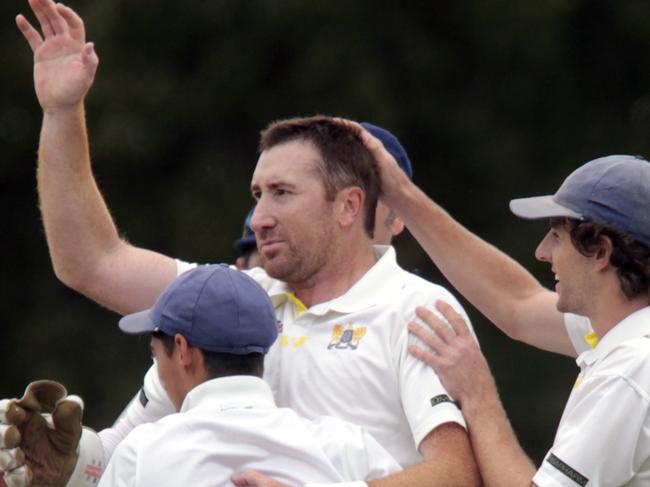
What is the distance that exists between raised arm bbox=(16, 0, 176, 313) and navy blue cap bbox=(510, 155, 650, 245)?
54.4 inches

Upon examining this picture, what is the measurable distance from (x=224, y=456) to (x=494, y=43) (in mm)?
9217

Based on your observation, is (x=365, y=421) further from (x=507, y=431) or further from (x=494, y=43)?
(x=494, y=43)

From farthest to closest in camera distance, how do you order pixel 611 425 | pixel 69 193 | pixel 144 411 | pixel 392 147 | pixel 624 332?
pixel 392 147 → pixel 69 193 → pixel 144 411 → pixel 624 332 → pixel 611 425

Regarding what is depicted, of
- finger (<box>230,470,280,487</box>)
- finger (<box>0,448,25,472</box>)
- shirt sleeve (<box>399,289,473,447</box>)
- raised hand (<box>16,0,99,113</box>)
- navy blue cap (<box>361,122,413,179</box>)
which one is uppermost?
raised hand (<box>16,0,99,113</box>)

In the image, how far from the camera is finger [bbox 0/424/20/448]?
5137mm

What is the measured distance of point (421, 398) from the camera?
17.3 feet

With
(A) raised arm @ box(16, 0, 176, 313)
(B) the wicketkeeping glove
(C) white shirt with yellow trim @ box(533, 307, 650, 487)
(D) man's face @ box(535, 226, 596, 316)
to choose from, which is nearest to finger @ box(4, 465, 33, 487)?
(B) the wicketkeeping glove

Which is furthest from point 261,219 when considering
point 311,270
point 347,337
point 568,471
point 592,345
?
point 568,471

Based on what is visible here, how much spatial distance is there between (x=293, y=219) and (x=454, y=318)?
0.56 m

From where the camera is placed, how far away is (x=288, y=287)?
5750mm

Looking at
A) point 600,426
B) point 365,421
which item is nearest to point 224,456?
point 365,421

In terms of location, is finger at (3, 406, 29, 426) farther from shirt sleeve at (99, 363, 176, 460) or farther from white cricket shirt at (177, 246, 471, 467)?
white cricket shirt at (177, 246, 471, 467)

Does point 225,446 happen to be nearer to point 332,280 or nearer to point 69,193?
point 332,280

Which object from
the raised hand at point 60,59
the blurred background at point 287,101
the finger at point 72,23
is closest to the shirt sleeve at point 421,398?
the raised hand at point 60,59
